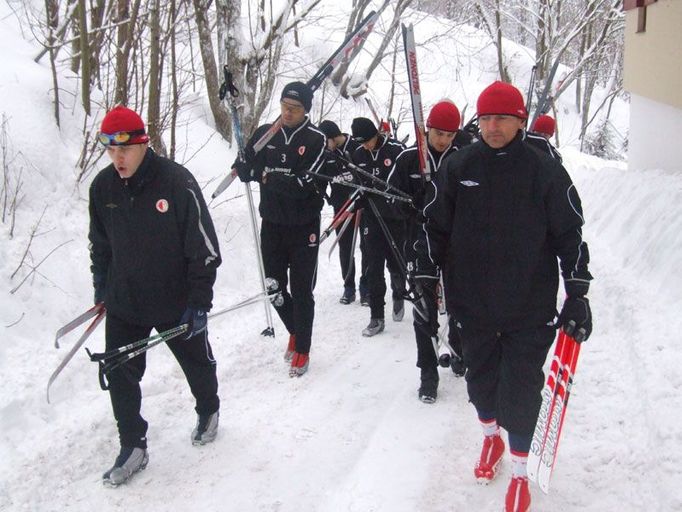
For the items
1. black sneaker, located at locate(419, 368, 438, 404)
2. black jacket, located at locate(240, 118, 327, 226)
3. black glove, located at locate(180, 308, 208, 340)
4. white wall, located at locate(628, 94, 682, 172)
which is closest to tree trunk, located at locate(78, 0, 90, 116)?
black jacket, located at locate(240, 118, 327, 226)

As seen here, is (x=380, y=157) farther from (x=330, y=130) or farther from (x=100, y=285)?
(x=100, y=285)

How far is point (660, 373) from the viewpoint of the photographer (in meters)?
3.97

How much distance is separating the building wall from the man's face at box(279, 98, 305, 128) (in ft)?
17.9

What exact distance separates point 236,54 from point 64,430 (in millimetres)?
6920

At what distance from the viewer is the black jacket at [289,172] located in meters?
4.62

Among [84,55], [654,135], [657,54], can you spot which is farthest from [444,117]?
[654,135]

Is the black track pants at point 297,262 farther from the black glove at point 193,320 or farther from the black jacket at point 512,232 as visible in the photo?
the black jacket at point 512,232

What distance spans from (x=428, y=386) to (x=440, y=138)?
1.72 metres

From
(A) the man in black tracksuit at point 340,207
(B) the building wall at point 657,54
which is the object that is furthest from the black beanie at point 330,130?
(B) the building wall at point 657,54

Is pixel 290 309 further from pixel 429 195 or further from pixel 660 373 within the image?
pixel 660 373

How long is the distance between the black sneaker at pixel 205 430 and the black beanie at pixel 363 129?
121 inches

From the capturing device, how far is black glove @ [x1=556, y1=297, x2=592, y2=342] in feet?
9.05

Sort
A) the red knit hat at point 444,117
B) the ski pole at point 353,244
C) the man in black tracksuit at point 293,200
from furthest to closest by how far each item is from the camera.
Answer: the ski pole at point 353,244
the man in black tracksuit at point 293,200
the red knit hat at point 444,117

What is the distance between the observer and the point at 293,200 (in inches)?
183
